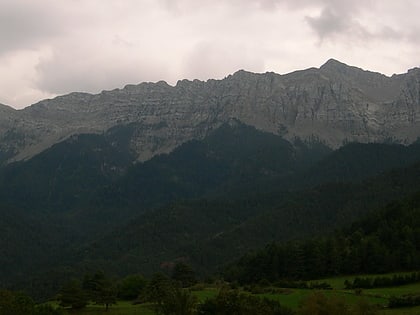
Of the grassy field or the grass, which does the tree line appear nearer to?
the grassy field

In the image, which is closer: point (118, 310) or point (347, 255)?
point (118, 310)

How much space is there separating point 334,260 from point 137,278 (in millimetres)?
45448

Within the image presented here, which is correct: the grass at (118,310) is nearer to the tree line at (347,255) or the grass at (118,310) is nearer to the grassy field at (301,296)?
the grassy field at (301,296)

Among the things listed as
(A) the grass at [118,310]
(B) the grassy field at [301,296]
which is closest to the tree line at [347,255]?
(B) the grassy field at [301,296]

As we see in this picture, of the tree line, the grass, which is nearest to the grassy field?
the grass

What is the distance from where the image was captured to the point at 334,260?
14725 cm

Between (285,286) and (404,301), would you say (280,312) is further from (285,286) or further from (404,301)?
(285,286)

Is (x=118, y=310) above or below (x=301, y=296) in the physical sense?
below

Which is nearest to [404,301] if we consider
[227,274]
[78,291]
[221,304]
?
[221,304]

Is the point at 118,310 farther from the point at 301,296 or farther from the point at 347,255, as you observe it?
the point at 347,255

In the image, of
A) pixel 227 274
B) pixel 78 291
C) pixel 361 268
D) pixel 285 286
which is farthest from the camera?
pixel 227 274

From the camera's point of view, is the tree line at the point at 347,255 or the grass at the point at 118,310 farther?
the tree line at the point at 347,255

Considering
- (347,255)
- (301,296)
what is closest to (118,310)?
(301,296)

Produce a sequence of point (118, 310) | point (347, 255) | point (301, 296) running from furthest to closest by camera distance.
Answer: point (347, 255)
point (301, 296)
point (118, 310)
